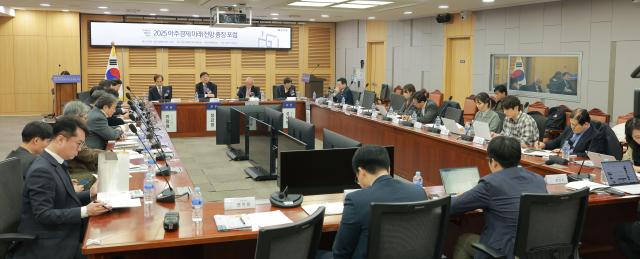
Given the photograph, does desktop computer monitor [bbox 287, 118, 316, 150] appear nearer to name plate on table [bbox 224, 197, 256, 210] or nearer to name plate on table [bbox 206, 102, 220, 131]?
Result: name plate on table [bbox 224, 197, 256, 210]

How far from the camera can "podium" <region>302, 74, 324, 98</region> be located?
1484cm

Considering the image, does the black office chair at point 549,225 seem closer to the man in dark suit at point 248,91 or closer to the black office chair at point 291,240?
the black office chair at point 291,240

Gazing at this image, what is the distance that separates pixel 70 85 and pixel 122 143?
728cm

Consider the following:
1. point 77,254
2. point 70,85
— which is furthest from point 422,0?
point 70,85

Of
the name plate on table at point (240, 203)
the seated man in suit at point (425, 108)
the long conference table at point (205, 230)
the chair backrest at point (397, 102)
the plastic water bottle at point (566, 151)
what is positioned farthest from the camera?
the chair backrest at point (397, 102)

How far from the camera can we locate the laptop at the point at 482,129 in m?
6.23

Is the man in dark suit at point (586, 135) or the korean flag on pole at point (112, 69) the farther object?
the korean flag on pole at point (112, 69)

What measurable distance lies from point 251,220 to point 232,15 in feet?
22.1

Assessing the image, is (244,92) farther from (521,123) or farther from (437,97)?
(521,123)

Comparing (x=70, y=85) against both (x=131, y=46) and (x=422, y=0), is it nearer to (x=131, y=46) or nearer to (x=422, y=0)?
(x=131, y=46)

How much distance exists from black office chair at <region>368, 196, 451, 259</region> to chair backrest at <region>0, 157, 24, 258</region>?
1997 millimetres

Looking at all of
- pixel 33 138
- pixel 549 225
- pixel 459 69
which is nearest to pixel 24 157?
pixel 33 138

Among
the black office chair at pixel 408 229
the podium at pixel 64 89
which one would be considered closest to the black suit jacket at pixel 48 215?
the black office chair at pixel 408 229

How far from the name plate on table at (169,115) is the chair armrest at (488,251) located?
335 inches
